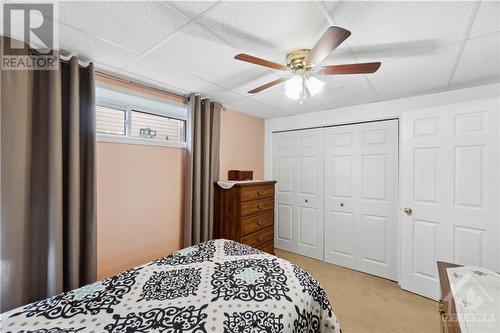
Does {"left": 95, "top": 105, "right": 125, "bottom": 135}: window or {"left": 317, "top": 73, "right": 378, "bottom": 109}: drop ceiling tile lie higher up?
{"left": 317, "top": 73, "right": 378, "bottom": 109}: drop ceiling tile

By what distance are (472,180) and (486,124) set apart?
21.2 inches

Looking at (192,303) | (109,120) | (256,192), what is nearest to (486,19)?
(192,303)

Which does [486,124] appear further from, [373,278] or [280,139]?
[280,139]

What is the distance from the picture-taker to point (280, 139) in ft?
12.3

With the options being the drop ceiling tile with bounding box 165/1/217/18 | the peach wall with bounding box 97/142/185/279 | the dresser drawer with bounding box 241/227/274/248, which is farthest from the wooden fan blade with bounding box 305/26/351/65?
the dresser drawer with bounding box 241/227/274/248

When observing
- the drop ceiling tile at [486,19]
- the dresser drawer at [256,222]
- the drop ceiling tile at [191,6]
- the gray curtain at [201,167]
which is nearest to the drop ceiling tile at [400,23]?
the drop ceiling tile at [486,19]

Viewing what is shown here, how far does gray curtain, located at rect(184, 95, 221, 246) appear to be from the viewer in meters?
2.56

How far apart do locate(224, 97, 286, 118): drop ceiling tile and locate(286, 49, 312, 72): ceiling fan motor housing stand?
1175mm

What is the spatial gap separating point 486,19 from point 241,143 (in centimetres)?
267

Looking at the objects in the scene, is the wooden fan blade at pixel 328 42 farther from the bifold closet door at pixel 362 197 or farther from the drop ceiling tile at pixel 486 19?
the bifold closet door at pixel 362 197

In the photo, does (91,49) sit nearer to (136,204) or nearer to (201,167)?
(136,204)

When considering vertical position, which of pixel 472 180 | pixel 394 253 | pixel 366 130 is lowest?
pixel 394 253

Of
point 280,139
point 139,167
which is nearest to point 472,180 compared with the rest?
point 280,139

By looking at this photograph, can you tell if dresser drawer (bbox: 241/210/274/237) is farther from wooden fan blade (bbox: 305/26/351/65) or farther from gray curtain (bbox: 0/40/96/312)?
wooden fan blade (bbox: 305/26/351/65)
